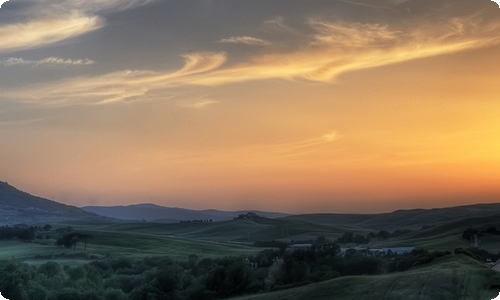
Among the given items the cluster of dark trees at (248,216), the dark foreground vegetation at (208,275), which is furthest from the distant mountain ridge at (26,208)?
the cluster of dark trees at (248,216)

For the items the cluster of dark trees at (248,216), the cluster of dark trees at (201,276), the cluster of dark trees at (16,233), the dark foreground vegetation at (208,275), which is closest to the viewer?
the dark foreground vegetation at (208,275)

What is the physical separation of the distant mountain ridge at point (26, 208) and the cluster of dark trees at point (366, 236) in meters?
13.1

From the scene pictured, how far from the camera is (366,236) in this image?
95.1 feet

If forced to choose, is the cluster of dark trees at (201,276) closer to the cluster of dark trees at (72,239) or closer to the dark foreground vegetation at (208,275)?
the dark foreground vegetation at (208,275)

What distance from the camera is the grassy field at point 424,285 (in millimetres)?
17391

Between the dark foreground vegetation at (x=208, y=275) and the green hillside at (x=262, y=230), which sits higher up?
the green hillside at (x=262, y=230)

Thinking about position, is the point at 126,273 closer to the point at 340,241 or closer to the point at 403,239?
the point at 340,241

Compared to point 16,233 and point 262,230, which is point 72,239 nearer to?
point 16,233

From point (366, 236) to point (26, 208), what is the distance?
16.4m

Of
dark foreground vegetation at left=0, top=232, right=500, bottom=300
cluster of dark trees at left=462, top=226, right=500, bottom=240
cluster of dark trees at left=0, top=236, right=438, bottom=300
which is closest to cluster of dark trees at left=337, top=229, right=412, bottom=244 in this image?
dark foreground vegetation at left=0, top=232, right=500, bottom=300

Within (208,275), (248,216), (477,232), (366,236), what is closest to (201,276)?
(208,275)

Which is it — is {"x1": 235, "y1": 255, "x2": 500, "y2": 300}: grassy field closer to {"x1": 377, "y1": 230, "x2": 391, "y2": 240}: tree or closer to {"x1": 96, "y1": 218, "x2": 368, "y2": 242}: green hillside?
{"x1": 377, "y1": 230, "x2": 391, "y2": 240}: tree

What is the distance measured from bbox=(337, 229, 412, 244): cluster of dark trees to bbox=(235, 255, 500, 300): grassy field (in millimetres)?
6400

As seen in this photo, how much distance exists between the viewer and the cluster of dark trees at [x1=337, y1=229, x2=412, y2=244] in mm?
28203
